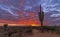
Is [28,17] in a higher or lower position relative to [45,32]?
higher

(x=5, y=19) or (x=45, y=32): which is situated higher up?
(x=5, y=19)

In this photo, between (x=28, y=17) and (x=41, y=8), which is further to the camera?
(x=28, y=17)

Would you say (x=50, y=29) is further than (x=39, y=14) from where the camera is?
Yes

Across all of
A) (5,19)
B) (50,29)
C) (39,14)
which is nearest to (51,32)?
(50,29)

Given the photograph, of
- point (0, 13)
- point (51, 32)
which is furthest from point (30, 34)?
point (0, 13)

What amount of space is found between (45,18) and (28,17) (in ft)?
3.76

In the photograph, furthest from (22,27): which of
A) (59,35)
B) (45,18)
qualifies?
(59,35)

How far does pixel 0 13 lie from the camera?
11.8 metres

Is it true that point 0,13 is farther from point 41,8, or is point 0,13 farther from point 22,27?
point 41,8

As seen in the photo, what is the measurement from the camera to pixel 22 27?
38.4 feet

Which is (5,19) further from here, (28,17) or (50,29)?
(50,29)

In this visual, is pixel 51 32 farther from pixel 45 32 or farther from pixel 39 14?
pixel 39 14

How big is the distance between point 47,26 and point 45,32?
0.65 meters

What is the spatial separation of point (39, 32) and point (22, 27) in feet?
3.80
